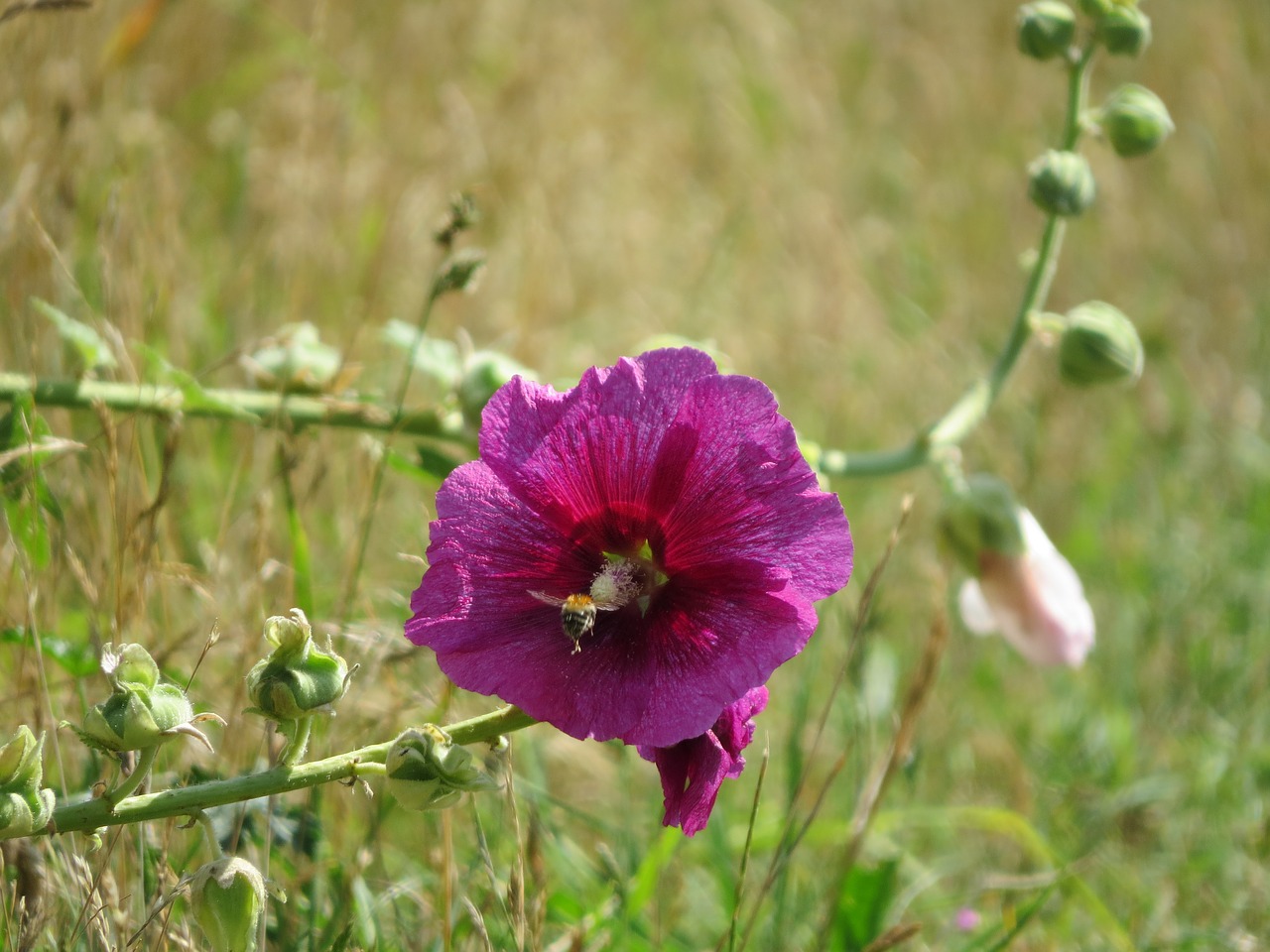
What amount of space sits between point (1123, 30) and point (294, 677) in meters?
1.45

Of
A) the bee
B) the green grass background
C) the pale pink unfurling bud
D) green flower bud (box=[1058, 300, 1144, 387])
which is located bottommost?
the green grass background

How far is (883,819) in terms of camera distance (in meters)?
1.96

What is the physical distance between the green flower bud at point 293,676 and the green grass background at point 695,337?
25 centimetres

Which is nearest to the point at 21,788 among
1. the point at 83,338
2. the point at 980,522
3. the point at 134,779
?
the point at 134,779

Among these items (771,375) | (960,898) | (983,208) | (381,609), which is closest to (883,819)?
(960,898)

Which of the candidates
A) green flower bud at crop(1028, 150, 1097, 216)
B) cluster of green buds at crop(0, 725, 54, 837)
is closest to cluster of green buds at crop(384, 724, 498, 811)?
cluster of green buds at crop(0, 725, 54, 837)

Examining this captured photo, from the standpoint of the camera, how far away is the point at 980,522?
1.83m

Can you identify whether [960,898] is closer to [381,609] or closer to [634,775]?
[634,775]

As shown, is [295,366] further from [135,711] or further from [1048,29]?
[1048,29]

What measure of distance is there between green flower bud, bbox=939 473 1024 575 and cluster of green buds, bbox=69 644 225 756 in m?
1.18

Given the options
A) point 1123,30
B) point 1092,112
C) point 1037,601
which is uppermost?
point 1123,30

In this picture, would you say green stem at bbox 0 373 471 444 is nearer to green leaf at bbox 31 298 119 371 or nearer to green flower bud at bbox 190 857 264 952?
green leaf at bbox 31 298 119 371

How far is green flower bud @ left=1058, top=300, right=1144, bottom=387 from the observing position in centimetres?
183

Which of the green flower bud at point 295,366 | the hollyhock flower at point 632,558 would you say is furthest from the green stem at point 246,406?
the hollyhock flower at point 632,558
